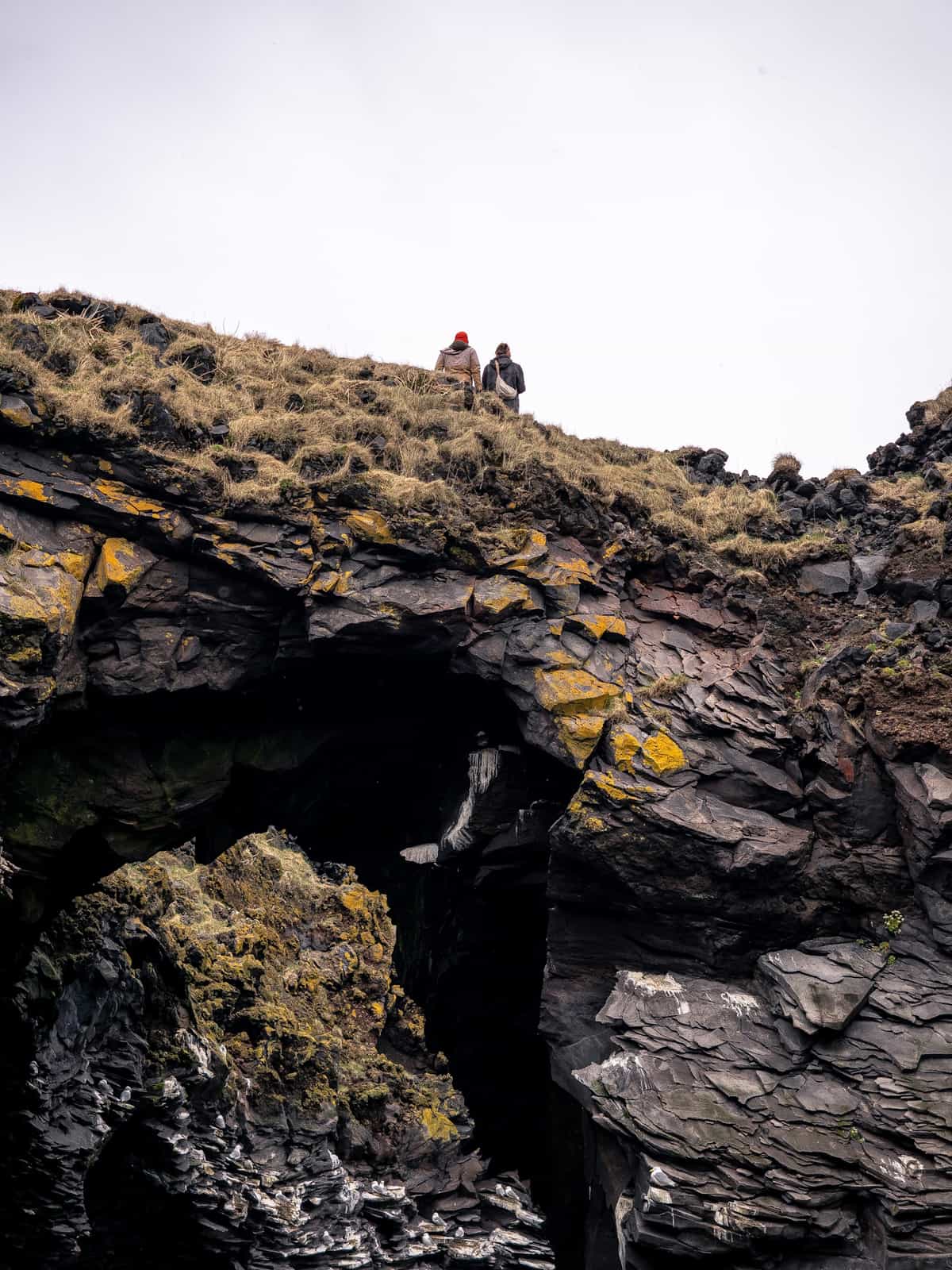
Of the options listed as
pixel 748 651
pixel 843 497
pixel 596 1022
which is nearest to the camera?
pixel 596 1022

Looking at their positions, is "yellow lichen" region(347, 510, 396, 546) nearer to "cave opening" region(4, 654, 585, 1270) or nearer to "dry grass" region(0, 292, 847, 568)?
"dry grass" region(0, 292, 847, 568)

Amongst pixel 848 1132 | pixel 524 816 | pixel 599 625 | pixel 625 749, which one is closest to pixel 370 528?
pixel 599 625

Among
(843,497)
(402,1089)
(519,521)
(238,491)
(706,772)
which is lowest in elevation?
(402,1089)

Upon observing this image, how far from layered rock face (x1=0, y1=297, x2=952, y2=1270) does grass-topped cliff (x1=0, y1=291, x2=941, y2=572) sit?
140 mm

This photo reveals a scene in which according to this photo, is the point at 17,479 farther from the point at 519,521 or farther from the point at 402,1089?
the point at 402,1089

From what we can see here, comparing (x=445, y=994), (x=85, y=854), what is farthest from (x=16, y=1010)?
(x=445, y=994)

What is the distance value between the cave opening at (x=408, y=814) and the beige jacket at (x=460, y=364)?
875cm

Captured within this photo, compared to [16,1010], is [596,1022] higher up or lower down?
higher up

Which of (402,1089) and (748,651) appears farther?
(402,1089)

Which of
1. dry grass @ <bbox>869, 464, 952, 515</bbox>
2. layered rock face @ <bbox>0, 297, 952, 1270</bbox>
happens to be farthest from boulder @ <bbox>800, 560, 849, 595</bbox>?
dry grass @ <bbox>869, 464, 952, 515</bbox>

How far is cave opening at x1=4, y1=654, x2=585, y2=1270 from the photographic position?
A: 1725cm

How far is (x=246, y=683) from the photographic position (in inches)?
685

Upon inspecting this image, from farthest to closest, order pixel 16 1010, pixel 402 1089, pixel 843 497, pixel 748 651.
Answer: pixel 402 1089 < pixel 843 497 < pixel 16 1010 < pixel 748 651

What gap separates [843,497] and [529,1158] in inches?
625
